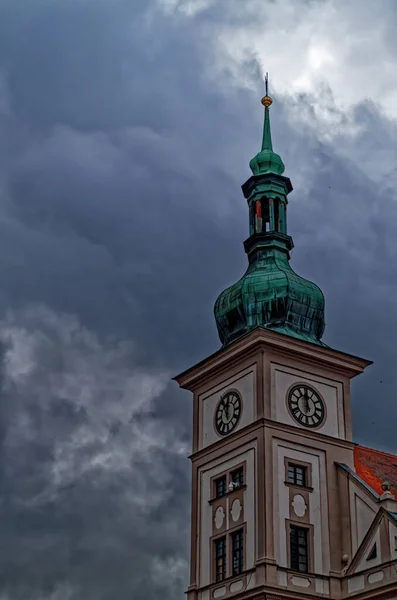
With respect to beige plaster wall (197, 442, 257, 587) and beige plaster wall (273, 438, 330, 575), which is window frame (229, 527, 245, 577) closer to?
beige plaster wall (197, 442, 257, 587)

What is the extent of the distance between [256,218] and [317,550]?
15.9 meters

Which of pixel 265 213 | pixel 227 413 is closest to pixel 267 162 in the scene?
pixel 265 213

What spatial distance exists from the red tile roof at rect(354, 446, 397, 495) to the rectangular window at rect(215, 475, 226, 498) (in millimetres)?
5451

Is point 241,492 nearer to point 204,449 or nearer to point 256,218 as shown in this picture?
point 204,449

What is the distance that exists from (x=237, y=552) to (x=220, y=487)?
3.29 metres

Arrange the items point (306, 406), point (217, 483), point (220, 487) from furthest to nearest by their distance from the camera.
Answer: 1. point (217, 483)
2. point (220, 487)
3. point (306, 406)

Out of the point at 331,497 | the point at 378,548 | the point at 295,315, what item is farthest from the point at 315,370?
the point at 378,548

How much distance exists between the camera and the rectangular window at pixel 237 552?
4322 cm

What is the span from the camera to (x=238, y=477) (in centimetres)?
4509

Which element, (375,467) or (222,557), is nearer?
(222,557)

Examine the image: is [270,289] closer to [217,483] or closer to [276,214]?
[276,214]

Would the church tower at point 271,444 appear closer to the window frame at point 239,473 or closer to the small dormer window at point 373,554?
the window frame at point 239,473

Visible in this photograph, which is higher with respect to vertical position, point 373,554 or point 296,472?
point 296,472

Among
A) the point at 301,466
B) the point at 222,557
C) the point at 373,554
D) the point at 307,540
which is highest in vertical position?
the point at 301,466
